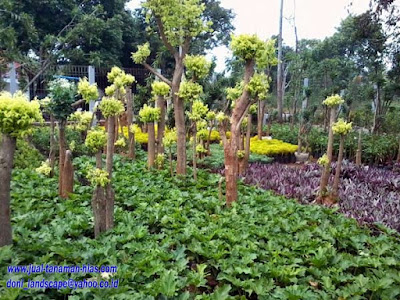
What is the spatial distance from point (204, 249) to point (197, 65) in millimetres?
3120

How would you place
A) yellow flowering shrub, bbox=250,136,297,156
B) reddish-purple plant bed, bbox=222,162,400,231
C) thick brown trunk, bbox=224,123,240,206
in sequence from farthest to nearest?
yellow flowering shrub, bbox=250,136,297,156
reddish-purple plant bed, bbox=222,162,400,231
thick brown trunk, bbox=224,123,240,206

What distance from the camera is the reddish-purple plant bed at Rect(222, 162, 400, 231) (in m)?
4.57

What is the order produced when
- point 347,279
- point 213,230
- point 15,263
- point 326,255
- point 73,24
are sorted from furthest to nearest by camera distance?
1. point 73,24
2. point 213,230
3. point 326,255
4. point 347,279
5. point 15,263

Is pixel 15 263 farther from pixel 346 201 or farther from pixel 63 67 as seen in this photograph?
pixel 63 67

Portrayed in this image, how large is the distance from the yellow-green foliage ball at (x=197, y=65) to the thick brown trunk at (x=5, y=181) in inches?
122

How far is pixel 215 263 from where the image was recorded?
2869mm

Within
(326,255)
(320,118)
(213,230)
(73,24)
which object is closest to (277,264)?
(326,255)

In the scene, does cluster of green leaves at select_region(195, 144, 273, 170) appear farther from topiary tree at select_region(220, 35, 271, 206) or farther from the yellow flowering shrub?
topiary tree at select_region(220, 35, 271, 206)

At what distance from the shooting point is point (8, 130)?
2.63 m

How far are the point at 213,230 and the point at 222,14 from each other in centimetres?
2139

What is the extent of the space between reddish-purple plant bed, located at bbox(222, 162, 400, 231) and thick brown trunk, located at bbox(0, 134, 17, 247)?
3.63 metres

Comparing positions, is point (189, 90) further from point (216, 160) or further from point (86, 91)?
point (216, 160)

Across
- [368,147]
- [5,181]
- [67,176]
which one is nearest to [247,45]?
[67,176]

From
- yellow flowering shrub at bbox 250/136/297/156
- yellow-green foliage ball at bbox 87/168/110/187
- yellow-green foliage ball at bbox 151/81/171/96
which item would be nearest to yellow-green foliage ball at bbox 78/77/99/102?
yellow-green foliage ball at bbox 87/168/110/187
